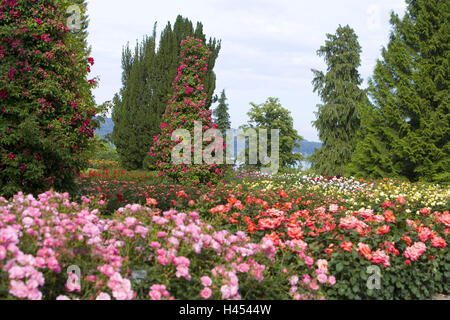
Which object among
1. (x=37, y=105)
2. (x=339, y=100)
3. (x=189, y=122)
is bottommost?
(x=37, y=105)

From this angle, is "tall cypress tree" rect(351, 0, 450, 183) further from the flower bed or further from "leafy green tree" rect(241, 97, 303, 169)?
the flower bed

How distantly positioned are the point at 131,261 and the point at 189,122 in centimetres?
804

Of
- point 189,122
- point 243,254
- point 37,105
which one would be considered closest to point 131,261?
point 243,254

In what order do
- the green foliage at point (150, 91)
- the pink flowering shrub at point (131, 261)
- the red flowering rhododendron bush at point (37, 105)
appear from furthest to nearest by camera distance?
the green foliage at point (150, 91) < the red flowering rhododendron bush at point (37, 105) < the pink flowering shrub at point (131, 261)

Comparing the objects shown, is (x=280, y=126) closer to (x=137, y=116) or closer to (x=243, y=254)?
(x=137, y=116)

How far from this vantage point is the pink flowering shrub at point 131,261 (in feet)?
8.55

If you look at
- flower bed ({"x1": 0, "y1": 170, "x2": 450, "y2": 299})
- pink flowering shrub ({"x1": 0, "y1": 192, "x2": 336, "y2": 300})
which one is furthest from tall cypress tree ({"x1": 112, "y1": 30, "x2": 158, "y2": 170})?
pink flowering shrub ({"x1": 0, "y1": 192, "x2": 336, "y2": 300})

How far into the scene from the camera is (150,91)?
746 inches

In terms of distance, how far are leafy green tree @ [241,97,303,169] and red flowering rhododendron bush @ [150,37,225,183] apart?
8.64 m

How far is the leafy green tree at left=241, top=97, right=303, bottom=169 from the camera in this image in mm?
19812

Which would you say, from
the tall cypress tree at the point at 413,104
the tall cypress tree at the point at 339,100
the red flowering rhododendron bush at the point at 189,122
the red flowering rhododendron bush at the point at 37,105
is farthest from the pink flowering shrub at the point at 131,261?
the tall cypress tree at the point at 339,100

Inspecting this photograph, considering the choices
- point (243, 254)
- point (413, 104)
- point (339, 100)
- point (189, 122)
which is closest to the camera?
point (243, 254)

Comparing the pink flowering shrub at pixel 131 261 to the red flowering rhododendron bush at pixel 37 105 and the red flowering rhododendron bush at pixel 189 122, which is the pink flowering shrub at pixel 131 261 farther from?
→ the red flowering rhododendron bush at pixel 189 122

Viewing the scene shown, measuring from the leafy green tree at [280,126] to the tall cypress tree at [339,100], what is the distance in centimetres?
222
